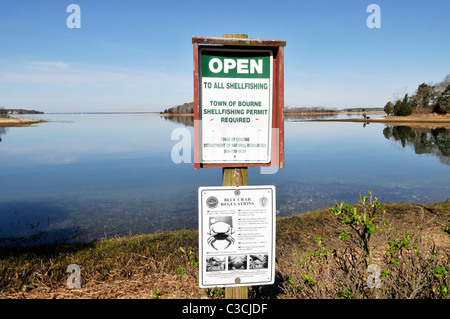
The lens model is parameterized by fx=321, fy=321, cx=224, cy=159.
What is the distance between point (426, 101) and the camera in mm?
88250

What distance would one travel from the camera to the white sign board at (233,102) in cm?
280

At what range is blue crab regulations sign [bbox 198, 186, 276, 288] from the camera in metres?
2.78

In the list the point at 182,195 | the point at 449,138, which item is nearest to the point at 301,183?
the point at 182,195

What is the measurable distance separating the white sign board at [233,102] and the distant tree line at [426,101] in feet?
293

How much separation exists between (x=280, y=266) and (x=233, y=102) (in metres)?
3.63

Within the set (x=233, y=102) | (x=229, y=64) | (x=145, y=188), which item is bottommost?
(x=145, y=188)

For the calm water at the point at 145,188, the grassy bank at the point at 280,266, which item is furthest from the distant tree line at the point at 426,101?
the grassy bank at the point at 280,266

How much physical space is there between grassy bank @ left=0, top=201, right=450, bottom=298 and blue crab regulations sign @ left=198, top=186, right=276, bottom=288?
62cm

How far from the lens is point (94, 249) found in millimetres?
7980

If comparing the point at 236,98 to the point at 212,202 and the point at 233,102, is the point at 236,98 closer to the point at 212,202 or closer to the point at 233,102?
the point at 233,102
